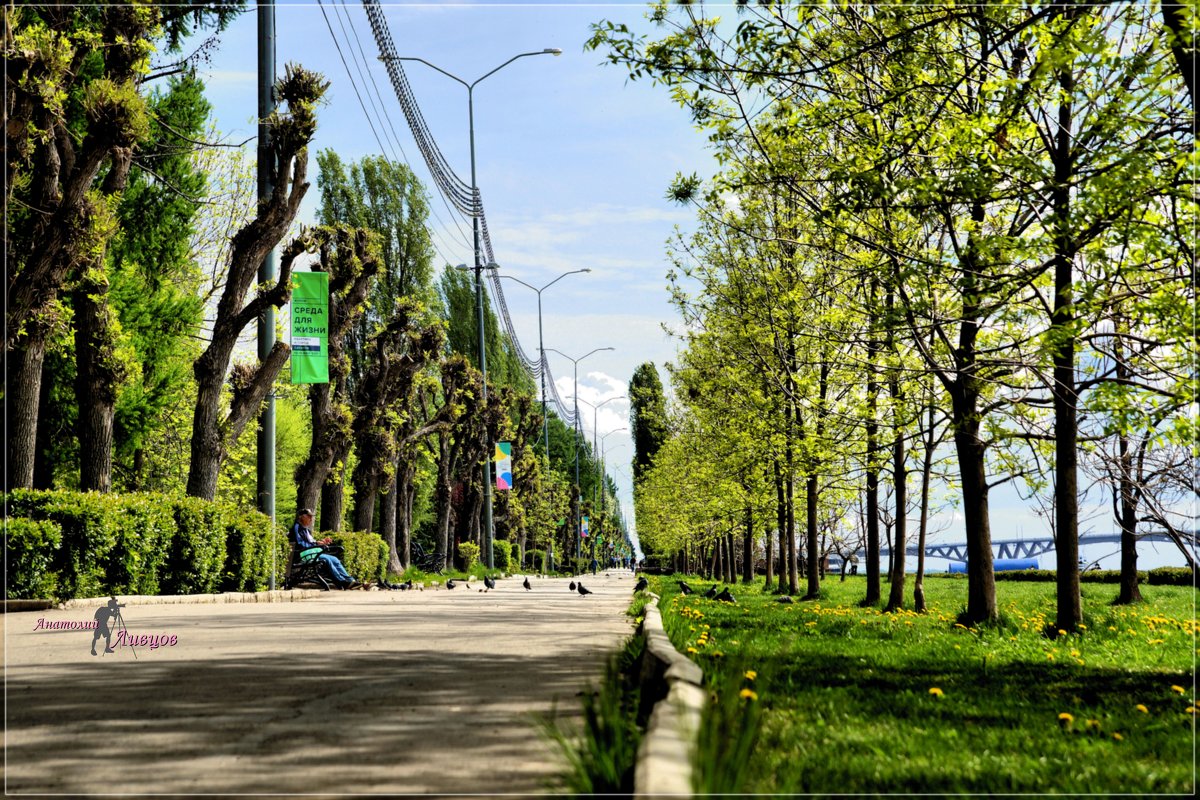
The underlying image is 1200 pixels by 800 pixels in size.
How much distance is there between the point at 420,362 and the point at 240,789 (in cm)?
2773

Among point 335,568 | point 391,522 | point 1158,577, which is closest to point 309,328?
point 335,568

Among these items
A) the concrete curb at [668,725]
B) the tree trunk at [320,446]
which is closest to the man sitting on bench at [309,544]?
the tree trunk at [320,446]

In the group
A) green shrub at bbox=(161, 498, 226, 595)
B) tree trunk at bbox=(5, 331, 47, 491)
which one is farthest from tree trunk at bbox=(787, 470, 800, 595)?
tree trunk at bbox=(5, 331, 47, 491)

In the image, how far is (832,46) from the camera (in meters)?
11.6

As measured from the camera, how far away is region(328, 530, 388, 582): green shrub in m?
25.7

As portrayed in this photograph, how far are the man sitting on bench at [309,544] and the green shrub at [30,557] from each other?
887cm

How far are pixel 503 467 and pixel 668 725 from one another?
38.0 m

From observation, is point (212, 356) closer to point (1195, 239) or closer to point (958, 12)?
point (958, 12)

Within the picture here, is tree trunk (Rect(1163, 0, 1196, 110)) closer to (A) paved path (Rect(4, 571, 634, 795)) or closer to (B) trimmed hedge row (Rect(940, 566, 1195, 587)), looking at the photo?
(A) paved path (Rect(4, 571, 634, 795))

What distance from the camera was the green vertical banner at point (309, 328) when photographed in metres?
20.5

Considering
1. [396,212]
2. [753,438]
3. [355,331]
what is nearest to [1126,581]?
[753,438]

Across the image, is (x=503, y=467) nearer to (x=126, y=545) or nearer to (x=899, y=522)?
(x=899, y=522)

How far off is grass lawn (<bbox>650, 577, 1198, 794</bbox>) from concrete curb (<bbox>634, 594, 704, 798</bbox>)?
97 millimetres

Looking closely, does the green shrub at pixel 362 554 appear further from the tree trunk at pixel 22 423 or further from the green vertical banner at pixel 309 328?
the tree trunk at pixel 22 423
